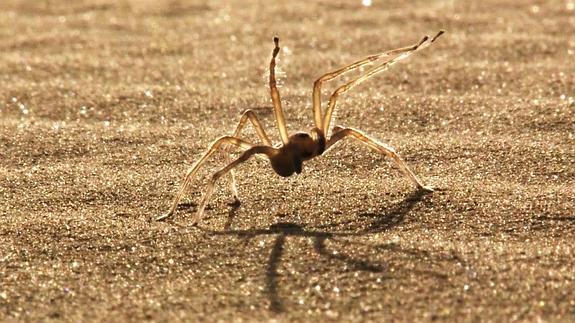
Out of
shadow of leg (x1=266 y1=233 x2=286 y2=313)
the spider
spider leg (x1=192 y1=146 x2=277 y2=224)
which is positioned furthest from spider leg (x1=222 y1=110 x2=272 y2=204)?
shadow of leg (x1=266 y1=233 x2=286 y2=313)

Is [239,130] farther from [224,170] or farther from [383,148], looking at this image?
[383,148]

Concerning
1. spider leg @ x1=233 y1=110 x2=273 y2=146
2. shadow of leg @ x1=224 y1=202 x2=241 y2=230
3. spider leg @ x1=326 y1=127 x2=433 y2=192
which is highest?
spider leg @ x1=233 y1=110 x2=273 y2=146

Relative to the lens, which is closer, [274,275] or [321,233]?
[274,275]

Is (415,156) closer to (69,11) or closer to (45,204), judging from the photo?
(45,204)

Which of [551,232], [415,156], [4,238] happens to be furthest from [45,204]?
[551,232]

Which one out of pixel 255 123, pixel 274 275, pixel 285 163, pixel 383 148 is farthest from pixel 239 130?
pixel 274 275

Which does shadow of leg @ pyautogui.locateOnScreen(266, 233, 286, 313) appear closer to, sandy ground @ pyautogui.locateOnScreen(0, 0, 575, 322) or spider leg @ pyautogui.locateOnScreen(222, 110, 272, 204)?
sandy ground @ pyautogui.locateOnScreen(0, 0, 575, 322)

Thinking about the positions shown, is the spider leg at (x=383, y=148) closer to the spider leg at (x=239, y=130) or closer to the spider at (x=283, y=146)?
the spider at (x=283, y=146)

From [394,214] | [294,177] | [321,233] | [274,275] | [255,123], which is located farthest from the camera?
[294,177]
